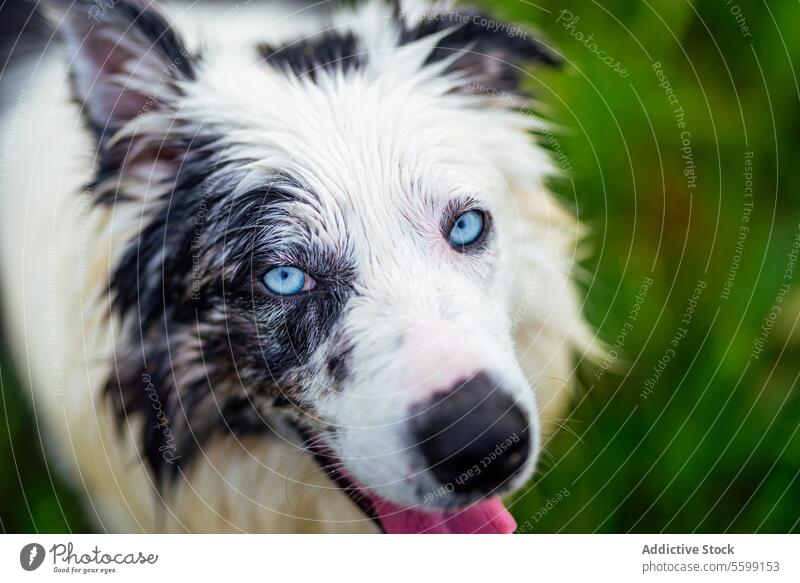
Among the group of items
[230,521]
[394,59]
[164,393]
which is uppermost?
[394,59]

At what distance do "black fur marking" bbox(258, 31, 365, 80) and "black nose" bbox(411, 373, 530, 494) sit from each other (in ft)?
1.53

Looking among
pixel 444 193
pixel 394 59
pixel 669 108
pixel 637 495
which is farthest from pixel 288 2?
pixel 637 495

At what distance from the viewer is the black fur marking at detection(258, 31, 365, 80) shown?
99 cm

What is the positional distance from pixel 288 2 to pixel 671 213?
0.68 meters

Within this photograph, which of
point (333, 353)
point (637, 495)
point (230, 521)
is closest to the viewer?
point (333, 353)

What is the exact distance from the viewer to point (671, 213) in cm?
118

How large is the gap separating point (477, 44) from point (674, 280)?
0.50 meters

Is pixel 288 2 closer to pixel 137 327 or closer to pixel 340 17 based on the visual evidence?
pixel 340 17
